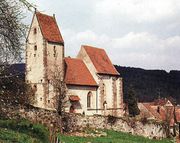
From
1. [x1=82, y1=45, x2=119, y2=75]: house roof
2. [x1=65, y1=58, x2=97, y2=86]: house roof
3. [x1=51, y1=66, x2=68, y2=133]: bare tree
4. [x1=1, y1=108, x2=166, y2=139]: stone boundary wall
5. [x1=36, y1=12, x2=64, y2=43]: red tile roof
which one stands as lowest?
[x1=1, y1=108, x2=166, y2=139]: stone boundary wall

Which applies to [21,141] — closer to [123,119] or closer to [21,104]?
[21,104]

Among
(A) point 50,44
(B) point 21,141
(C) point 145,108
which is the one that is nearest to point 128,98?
(C) point 145,108

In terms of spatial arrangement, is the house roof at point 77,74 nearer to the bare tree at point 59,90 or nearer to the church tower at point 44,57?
the church tower at point 44,57

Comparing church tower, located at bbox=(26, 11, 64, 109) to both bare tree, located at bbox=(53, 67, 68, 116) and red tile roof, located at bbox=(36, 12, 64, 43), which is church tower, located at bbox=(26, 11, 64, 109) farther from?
bare tree, located at bbox=(53, 67, 68, 116)

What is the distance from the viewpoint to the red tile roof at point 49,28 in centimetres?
5994

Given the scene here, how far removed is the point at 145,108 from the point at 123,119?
39.4 m

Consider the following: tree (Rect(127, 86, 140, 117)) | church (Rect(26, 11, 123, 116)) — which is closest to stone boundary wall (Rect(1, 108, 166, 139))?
church (Rect(26, 11, 123, 116))

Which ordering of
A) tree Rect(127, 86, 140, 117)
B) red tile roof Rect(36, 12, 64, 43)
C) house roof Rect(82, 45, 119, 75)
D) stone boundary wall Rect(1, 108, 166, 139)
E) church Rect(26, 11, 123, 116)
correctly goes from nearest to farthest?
stone boundary wall Rect(1, 108, 166, 139), church Rect(26, 11, 123, 116), red tile roof Rect(36, 12, 64, 43), house roof Rect(82, 45, 119, 75), tree Rect(127, 86, 140, 117)

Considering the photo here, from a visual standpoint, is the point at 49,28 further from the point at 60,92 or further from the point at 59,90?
the point at 60,92

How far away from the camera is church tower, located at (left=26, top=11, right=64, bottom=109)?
58438 mm

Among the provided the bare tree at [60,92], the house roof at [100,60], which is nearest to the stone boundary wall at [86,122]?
the bare tree at [60,92]

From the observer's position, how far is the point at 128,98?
3634 inches

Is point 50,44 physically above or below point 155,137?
above

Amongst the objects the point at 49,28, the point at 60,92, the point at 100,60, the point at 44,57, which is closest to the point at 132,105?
the point at 100,60
